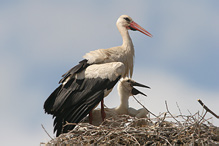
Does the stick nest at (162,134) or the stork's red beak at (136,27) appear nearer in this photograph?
the stick nest at (162,134)

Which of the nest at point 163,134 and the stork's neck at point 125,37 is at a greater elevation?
the stork's neck at point 125,37

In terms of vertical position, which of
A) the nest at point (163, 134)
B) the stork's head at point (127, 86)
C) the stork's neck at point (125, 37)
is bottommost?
the nest at point (163, 134)

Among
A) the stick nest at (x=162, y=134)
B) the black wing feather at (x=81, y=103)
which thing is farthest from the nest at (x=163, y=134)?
the black wing feather at (x=81, y=103)

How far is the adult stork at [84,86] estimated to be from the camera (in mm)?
8516

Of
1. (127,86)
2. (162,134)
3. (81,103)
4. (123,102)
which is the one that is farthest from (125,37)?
(162,134)

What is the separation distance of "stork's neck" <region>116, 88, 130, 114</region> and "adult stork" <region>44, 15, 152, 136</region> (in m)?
0.30

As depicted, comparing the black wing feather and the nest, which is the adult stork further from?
the nest

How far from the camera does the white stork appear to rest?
8672 mm

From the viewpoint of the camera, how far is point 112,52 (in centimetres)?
915

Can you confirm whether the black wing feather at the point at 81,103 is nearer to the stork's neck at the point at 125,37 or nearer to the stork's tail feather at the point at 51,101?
the stork's tail feather at the point at 51,101

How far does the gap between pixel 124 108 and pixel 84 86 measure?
0.74m

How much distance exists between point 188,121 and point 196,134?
0.76 feet

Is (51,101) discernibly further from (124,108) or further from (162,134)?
(162,134)

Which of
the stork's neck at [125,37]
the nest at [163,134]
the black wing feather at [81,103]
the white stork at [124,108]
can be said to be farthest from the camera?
the stork's neck at [125,37]
